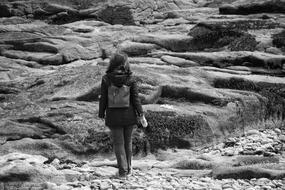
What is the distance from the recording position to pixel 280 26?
115ft

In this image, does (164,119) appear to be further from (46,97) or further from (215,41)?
(215,41)

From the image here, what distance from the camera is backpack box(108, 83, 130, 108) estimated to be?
1466 centimetres

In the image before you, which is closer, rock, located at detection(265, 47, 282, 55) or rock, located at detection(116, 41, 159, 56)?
rock, located at detection(265, 47, 282, 55)

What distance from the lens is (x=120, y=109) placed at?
14766mm

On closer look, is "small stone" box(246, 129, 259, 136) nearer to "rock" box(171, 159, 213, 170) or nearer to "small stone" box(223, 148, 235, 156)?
"small stone" box(223, 148, 235, 156)

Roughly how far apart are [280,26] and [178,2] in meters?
15.7

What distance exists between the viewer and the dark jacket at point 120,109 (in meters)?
14.7

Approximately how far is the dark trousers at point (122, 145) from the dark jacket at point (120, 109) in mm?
257

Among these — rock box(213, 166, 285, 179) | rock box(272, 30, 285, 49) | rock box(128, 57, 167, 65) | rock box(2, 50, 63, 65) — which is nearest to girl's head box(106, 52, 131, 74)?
rock box(213, 166, 285, 179)

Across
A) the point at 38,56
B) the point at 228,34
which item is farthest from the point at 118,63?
the point at 228,34

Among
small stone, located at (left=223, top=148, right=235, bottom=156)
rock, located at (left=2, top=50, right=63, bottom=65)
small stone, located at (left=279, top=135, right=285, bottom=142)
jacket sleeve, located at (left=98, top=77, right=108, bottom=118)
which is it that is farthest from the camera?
rock, located at (left=2, top=50, right=63, bottom=65)

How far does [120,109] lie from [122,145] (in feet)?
3.39

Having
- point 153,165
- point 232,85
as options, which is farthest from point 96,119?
point 232,85

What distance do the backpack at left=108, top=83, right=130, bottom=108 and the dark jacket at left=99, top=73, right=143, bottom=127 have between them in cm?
12
